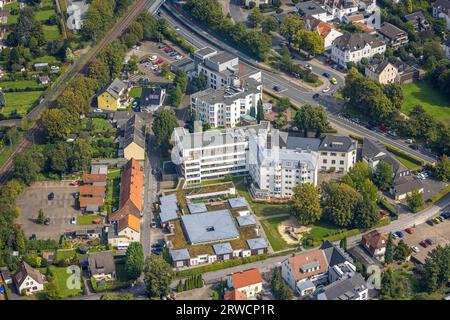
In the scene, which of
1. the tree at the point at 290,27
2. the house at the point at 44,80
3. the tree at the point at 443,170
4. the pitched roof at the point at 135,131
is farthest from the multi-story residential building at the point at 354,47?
the house at the point at 44,80

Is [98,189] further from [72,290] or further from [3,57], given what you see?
[3,57]

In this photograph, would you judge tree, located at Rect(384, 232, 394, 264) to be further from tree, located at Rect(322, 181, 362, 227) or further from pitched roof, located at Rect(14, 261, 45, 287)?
pitched roof, located at Rect(14, 261, 45, 287)

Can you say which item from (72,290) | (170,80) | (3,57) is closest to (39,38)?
(3,57)

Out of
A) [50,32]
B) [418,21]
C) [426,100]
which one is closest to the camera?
[426,100]

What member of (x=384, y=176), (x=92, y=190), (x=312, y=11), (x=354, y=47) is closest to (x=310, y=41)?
(x=354, y=47)

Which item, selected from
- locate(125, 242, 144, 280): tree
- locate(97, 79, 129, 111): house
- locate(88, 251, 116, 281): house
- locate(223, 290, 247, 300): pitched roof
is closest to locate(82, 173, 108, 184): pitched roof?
locate(88, 251, 116, 281): house

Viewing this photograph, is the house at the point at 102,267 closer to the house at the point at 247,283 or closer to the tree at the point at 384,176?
the house at the point at 247,283

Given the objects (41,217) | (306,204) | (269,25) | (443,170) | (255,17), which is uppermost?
(255,17)

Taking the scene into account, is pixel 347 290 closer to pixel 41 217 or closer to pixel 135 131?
pixel 41 217
